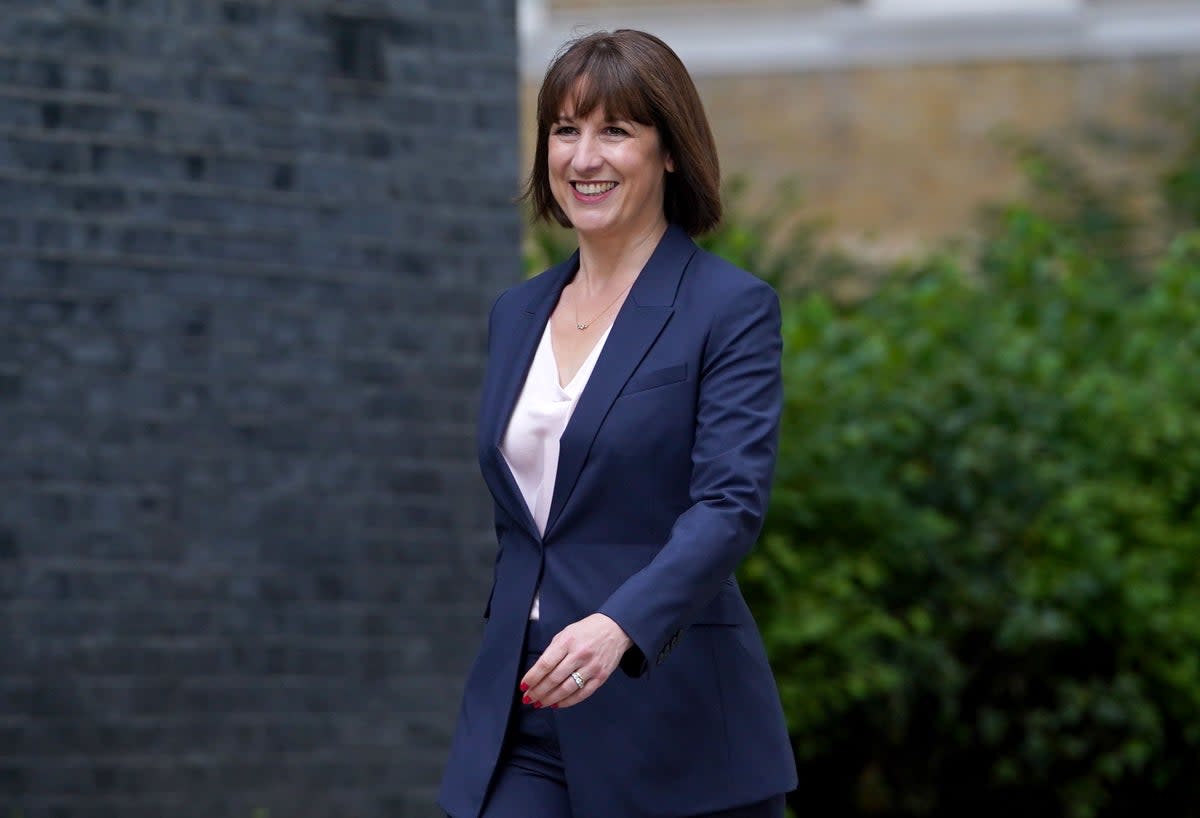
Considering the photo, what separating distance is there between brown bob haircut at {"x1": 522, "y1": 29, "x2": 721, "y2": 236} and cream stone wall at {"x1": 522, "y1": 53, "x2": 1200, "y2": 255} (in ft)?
33.7

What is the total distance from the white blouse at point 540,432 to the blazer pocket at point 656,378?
0.08m

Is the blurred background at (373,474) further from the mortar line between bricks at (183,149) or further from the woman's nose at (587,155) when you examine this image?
the woman's nose at (587,155)

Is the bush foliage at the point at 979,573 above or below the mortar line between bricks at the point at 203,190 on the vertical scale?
below

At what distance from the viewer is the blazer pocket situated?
2.92 metres

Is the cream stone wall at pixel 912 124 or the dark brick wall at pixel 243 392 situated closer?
the dark brick wall at pixel 243 392

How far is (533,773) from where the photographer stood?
300 centimetres

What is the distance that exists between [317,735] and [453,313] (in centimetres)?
132

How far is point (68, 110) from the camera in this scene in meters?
5.70

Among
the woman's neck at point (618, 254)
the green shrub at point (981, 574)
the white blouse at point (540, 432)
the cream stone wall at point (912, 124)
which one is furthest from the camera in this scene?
the cream stone wall at point (912, 124)

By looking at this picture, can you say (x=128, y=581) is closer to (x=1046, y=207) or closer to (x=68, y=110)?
(x=68, y=110)

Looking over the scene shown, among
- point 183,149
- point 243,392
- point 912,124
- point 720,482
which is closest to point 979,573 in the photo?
point 243,392

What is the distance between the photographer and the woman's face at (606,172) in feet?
9.93

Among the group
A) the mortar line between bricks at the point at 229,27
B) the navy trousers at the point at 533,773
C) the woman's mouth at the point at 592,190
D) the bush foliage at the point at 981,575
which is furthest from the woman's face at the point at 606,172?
the bush foliage at the point at 981,575

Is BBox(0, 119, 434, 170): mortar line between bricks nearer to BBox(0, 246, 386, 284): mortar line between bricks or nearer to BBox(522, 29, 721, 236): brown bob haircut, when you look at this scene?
BBox(0, 246, 386, 284): mortar line between bricks
